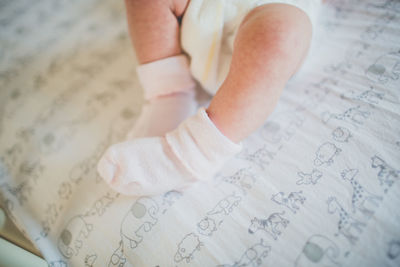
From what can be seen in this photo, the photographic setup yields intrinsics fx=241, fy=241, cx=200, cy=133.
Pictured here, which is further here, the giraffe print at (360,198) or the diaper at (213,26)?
the diaper at (213,26)

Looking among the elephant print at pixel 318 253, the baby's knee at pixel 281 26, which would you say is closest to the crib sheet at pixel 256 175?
the elephant print at pixel 318 253

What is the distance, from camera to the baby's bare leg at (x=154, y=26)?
40 centimetres

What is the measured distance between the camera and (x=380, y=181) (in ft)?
1.01

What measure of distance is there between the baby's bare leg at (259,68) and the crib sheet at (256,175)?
0.08 metres

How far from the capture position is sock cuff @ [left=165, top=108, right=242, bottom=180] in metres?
0.34

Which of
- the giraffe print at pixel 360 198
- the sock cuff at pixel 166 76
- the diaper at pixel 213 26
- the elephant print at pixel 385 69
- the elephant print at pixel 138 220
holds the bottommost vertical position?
the elephant print at pixel 138 220

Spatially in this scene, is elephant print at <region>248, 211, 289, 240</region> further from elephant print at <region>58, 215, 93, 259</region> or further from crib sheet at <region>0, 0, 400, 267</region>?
A: elephant print at <region>58, 215, 93, 259</region>

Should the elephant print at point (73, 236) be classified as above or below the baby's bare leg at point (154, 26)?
below

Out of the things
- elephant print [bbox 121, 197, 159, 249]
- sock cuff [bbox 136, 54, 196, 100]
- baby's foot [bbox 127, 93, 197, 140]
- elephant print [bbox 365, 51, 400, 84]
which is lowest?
elephant print [bbox 121, 197, 159, 249]

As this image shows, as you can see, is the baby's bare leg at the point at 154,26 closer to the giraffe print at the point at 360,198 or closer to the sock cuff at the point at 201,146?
the sock cuff at the point at 201,146

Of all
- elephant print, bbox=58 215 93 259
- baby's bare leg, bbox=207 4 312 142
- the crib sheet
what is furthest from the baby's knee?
elephant print, bbox=58 215 93 259

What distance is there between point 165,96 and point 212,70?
111 mm

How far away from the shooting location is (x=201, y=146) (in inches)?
13.8

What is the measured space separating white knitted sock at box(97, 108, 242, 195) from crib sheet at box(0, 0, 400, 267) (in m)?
0.03
